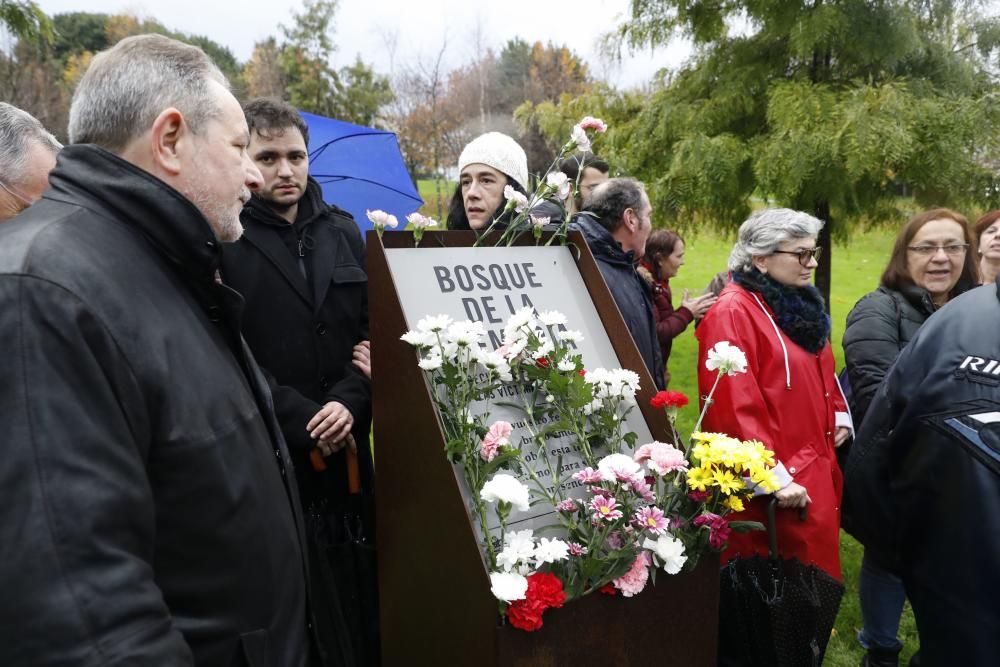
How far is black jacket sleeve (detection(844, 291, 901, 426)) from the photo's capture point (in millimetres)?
3141

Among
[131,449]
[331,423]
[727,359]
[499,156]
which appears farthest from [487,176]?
[131,449]

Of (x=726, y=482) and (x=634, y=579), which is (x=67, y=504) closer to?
(x=634, y=579)

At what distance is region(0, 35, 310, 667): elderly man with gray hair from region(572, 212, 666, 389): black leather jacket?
1683mm

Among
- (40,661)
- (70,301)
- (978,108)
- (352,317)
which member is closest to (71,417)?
(70,301)

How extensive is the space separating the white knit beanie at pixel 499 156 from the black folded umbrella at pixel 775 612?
175 centimetres

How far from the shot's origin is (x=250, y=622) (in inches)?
49.7

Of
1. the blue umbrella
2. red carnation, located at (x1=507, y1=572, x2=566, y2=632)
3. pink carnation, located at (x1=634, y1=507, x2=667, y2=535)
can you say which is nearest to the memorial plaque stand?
red carnation, located at (x1=507, y1=572, x2=566, y2=632)

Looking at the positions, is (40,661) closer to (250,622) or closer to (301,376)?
(250,622)

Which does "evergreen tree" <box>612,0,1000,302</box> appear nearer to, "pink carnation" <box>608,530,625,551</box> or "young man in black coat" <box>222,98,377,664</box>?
"young man in black coat" <box>222,98,377,664</box>

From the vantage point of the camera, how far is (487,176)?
302cm

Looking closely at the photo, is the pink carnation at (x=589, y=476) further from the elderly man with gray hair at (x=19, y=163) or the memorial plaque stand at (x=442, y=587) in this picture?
the elderly man with gray hair at (x=19, y=163)

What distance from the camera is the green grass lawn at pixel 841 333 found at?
340cm

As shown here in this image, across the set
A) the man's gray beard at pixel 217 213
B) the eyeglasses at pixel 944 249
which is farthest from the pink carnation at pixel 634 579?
the eyeglasses at pixel 944 249

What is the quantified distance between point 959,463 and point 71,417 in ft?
5.18
